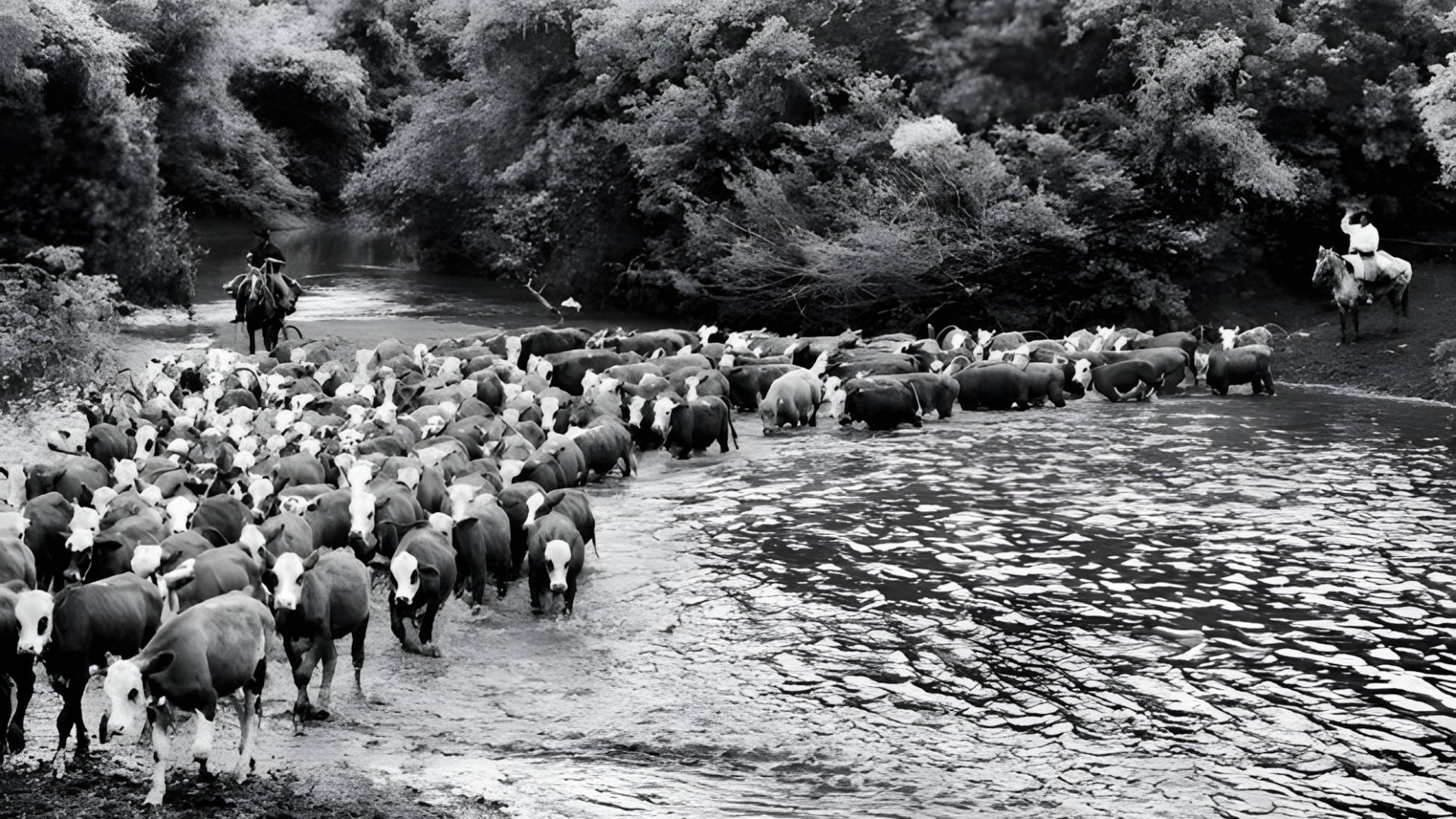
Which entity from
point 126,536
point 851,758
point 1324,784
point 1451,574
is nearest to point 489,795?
point 851,758

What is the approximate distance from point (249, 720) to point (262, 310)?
19330 mm

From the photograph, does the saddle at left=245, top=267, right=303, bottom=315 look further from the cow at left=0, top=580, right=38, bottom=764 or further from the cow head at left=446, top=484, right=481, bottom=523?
the cow at left=0, top=580, right=38, bottom=764

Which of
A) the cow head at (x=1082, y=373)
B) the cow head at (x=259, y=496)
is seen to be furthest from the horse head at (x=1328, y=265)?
the cow head at (x=259, y=496)

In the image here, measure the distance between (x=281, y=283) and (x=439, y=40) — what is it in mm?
28519

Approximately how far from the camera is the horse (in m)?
26.8

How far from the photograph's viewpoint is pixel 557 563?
493 inches

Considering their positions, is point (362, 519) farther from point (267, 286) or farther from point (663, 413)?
point (267, 286)

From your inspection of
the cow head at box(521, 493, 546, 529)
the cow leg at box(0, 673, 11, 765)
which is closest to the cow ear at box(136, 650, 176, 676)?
the cow leg at box(0, 673, 11, 765)

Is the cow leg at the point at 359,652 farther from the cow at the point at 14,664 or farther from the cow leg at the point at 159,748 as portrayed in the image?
the cow at the point at 14,664

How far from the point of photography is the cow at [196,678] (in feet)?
29.0

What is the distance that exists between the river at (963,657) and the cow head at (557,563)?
36cm

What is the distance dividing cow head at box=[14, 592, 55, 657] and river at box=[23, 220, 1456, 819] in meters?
1.54

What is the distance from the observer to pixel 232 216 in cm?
6150

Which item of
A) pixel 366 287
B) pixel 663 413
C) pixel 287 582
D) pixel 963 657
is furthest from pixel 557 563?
pixel 366 287
